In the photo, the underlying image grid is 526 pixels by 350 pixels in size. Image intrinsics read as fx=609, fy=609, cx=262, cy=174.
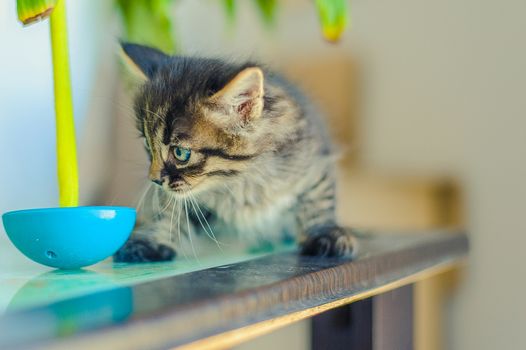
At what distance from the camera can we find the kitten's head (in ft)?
2.69

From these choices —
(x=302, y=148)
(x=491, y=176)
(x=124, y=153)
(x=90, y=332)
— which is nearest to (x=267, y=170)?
(x=302, y=148)

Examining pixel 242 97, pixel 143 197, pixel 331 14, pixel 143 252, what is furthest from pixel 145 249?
pixel 331 14

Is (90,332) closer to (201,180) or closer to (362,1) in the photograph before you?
(201,180)

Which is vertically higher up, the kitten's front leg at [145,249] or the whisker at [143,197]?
the whisker at [143,197]

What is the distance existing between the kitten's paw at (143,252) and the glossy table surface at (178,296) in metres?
0.04

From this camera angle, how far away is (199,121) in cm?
83

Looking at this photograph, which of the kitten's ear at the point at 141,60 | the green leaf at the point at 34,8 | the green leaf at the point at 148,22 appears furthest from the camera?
the green leaf at the point at 148,22

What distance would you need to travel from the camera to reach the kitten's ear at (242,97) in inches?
30.5

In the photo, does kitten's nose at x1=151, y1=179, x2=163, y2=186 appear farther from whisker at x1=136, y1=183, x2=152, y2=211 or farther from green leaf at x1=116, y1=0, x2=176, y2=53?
green leaf at x1=116, y1=0, x2=176, y2=53

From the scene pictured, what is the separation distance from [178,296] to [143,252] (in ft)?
1.17

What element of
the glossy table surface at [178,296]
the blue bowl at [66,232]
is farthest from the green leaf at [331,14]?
the blue bowl at [66,232]

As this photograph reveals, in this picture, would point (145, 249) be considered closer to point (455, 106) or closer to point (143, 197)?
point (143, 197)

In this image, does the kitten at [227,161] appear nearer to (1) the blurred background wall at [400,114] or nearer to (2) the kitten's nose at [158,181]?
(2) the kitten's nose at [158,181]

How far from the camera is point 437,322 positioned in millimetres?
1484
